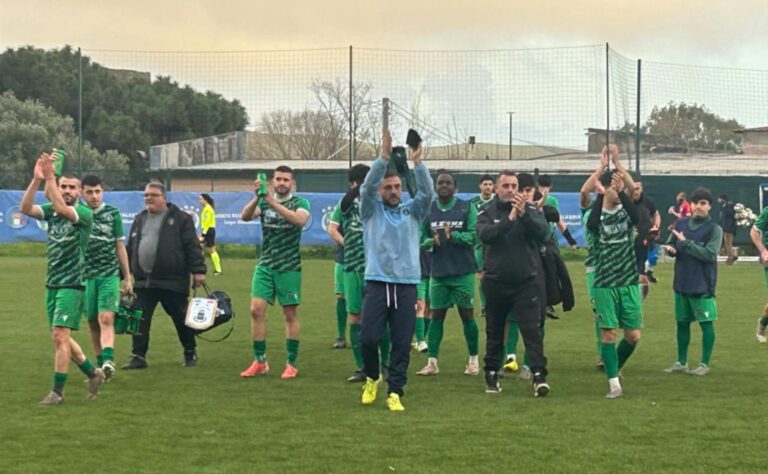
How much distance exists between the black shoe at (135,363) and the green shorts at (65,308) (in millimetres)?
2239

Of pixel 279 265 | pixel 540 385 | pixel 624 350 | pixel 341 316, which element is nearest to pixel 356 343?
pixel 279 265

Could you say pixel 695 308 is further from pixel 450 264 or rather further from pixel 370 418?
pixel 370 418

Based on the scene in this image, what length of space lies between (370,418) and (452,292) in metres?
2.61

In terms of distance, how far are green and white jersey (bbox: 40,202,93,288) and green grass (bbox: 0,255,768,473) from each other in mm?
1030

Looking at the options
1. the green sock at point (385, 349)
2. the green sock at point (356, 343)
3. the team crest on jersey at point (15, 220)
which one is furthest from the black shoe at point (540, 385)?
the team crest on jersey at point (15, 220)

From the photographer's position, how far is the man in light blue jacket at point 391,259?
9031 millimetres

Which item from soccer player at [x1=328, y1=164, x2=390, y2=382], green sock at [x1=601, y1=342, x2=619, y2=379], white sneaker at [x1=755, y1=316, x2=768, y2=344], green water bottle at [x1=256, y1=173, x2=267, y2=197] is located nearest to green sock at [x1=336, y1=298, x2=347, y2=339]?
soccer player at [x1=328, y1=164, x2=390, y2=382]

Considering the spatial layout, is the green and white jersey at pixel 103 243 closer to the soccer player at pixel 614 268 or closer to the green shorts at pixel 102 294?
the green shorts at pixel 102 294

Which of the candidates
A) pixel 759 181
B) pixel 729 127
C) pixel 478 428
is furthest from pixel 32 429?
pixel 729 127

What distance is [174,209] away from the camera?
461 inches

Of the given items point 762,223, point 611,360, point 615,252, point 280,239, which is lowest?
point 611,360

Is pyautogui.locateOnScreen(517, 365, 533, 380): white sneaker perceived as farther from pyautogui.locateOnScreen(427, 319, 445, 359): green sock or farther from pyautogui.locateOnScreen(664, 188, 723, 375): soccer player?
pyautogui.locateOnScreen(664, 188, 723, 375): soccer player

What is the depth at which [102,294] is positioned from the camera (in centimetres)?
1070

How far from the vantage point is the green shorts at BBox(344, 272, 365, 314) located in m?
10.8
